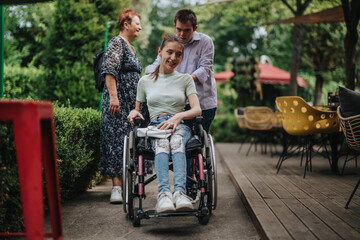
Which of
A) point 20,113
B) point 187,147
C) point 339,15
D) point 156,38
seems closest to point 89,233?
point 187,147

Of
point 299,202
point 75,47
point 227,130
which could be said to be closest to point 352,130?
point 299,202

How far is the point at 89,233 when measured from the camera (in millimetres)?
2996

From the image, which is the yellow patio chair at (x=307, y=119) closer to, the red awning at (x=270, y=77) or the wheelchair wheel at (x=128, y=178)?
the wheelchair wheel at (x=128, y=178)

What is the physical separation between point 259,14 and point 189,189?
10.1 meters

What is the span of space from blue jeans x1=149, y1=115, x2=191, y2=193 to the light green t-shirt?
262 millimetres

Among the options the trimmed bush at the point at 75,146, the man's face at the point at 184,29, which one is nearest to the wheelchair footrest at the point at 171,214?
the trimmed bush at the point at 75,146

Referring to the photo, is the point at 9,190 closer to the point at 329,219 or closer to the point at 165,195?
the point at 165,195

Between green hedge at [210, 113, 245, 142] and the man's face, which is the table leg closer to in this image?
the man's face

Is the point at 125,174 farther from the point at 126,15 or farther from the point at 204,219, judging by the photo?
the point at 126,15

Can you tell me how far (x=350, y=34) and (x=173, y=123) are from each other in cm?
436

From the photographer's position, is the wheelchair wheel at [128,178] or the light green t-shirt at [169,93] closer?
the wheelchair wheel at [128,178]

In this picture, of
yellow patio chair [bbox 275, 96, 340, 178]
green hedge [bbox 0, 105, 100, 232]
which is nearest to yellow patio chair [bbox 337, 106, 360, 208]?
yellow patio chair [bbox 275, 96, 340, 178]

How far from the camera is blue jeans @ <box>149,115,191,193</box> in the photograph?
3.01m

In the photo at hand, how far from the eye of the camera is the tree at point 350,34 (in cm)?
615
